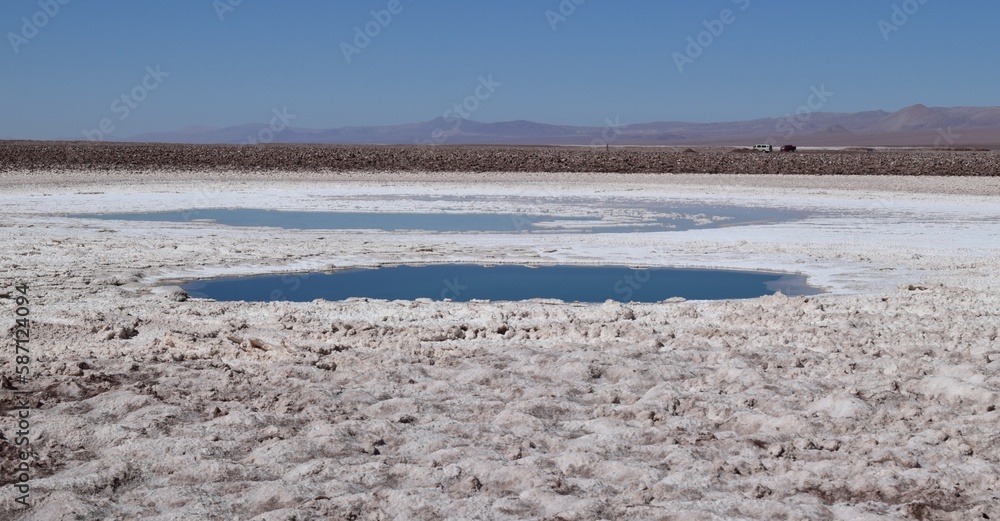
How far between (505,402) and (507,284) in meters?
5.21

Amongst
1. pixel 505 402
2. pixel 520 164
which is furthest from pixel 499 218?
pixel 520 164

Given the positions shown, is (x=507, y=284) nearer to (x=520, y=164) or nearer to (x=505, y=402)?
(x=505, y=402)

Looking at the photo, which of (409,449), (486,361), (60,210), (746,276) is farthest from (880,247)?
(60,210)

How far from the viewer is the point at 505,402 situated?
20.3ft

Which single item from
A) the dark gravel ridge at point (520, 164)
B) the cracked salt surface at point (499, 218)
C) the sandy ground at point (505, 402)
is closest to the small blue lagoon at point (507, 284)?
the sandy ground at point (505, 402)

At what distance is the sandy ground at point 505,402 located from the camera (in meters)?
4.73

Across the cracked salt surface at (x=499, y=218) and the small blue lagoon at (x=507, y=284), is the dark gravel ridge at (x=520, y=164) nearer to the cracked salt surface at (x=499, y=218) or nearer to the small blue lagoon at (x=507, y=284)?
the cracked salt surface at (x=499, y=218)

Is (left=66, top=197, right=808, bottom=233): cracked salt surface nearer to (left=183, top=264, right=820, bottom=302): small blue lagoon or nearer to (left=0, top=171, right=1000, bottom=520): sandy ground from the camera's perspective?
(left=183, top=264, right=820, bottom=302): small blue lagoon

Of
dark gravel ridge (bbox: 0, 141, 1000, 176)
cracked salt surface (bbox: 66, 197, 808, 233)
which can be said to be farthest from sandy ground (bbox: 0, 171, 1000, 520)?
dark gravel ridge (bbox: 0, 141, 1000, 176)

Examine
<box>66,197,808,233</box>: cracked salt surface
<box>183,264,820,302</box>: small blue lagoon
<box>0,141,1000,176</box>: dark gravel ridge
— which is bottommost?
<box>183,264,820,302</box>: small blue lagoon

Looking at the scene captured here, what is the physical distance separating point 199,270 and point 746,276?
246 inches

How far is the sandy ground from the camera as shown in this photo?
473 centimetres

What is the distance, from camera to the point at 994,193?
26.5 metres

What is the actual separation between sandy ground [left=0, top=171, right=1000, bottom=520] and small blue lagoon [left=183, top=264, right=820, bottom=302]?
632 millimetres
